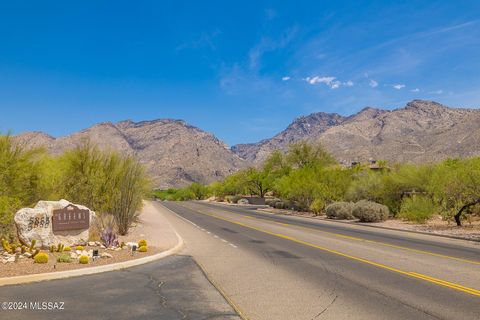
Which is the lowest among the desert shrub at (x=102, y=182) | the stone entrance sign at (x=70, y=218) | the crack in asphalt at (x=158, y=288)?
the crack in asphalt at (x=158, y=288)

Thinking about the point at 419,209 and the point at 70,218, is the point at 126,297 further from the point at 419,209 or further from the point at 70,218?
the point at 419,209

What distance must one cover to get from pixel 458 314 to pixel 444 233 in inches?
708

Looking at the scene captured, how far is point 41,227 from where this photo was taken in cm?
1433

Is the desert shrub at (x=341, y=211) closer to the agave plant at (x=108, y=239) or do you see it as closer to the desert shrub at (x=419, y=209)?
the desert shrub at (x=419, y=209)

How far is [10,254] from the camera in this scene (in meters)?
12.5

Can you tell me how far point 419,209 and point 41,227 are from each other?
83.9 feet

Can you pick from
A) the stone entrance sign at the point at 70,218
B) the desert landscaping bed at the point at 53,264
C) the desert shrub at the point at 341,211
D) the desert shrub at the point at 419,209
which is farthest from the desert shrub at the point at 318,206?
the desert landscaping bed at the point at 53,264

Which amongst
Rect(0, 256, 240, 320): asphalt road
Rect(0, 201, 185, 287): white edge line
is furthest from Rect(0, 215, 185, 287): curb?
Rect(0, 256, 240, 320): asphalt road

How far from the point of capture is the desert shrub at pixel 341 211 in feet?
121

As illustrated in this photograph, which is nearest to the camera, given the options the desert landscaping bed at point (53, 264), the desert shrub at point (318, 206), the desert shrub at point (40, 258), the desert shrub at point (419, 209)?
the desert landscaping bed at point (53, 264)

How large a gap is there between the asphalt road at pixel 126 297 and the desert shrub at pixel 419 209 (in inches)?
935

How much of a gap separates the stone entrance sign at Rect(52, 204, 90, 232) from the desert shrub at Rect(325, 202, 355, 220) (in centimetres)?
2573

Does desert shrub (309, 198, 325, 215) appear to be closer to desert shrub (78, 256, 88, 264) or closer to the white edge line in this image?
the white edge line

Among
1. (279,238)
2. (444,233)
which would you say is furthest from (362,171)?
(279,238)
